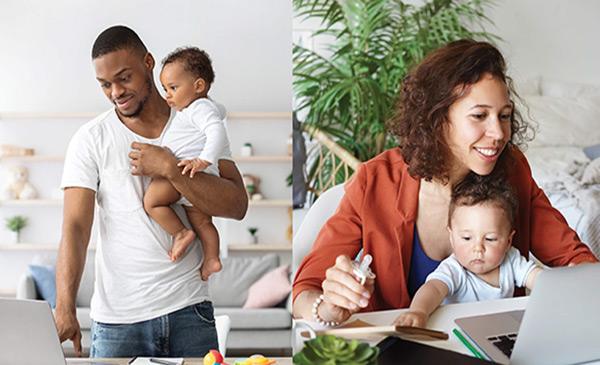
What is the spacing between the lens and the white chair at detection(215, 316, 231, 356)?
8.14 feet

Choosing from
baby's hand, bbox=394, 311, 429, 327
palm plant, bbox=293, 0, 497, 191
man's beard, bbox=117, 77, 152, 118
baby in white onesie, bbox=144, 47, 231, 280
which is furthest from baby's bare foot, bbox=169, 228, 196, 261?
baby's hand, bbox=394, 311, 429, 327

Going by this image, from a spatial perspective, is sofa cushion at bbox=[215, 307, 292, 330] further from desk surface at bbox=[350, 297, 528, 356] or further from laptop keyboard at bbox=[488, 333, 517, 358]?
laptop keyboard at bbox=[488, 333, 517, 358]

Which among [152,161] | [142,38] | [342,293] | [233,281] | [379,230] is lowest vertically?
[233,281]

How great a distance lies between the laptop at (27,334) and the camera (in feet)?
6.91

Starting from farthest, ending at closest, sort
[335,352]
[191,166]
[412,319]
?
[191,166] < [412,319] < [335,352]

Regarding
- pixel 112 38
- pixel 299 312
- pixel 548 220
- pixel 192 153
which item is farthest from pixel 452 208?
pixel 112 38

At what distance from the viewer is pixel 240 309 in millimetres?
2492

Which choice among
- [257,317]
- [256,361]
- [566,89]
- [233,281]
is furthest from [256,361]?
[566,89]

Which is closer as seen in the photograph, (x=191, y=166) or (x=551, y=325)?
(x=551, y=325)

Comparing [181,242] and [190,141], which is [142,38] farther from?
[181,242]

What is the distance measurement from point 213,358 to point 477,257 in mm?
759

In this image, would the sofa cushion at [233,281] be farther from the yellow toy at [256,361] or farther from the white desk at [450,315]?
A: the white desk at [450,315]

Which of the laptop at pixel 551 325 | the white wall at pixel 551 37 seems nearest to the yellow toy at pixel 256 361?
the laptop at pixel 551 325

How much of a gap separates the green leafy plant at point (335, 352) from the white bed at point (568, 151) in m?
0.60
